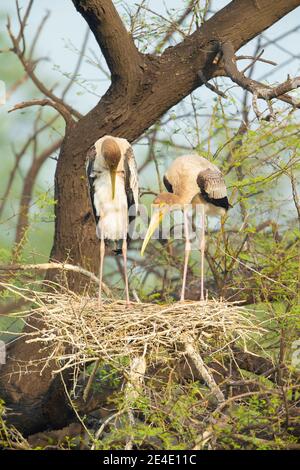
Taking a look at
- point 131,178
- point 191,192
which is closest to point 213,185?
point 191,192

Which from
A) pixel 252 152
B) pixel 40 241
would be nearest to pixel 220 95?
pixel 252 152

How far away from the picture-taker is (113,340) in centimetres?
626

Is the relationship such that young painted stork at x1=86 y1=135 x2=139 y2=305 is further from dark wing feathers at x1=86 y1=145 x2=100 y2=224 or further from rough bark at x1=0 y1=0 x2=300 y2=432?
rough bark at x1=0 y1=0 x2=300 y2=432

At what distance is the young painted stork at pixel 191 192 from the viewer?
24.7 ft

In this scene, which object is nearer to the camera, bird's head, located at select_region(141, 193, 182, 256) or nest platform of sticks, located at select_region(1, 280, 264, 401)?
nest platform of sticks, located at select_region(1, 280, 264, 401)

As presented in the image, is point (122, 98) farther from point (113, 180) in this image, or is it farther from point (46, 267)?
point (46, 267)

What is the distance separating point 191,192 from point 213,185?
23 cm

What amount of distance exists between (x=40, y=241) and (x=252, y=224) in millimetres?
5716

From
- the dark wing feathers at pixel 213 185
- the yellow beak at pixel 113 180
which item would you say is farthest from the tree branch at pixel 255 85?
the yellow beak at pixel 113 180

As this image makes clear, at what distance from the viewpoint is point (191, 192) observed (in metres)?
7.71

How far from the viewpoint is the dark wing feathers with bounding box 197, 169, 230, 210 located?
7.53 meters

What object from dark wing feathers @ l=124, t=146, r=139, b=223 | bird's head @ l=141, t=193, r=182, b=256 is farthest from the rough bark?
bird's head @ l=141, t=193, r=182, b=256

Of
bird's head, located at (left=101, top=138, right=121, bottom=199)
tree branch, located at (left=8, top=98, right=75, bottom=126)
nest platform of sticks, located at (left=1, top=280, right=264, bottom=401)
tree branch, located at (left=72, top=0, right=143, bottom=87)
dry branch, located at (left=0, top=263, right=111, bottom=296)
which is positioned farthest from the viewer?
tree branch, located at (left=8, top=98, right=75, bottom=126)
